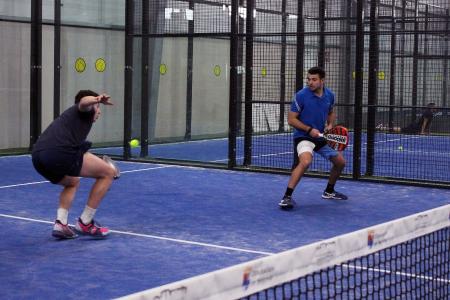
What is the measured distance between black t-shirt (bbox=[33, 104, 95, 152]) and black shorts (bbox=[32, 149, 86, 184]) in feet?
0.15

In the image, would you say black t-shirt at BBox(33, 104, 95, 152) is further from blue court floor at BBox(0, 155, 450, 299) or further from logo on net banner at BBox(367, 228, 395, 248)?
logo on net banner at BBox(367, 228, 395, 248)

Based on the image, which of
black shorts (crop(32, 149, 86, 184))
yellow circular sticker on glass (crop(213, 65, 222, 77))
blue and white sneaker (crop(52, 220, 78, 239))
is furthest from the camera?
yellow circular sticker on glass (crop(213, 65, 222, 77))

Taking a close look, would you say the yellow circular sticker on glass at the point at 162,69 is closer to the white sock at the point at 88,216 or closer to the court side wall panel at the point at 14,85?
the court side wall panel at the point at 14,85

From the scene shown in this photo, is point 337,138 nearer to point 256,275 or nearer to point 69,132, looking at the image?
point 69,132

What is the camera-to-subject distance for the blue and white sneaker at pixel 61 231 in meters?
7.39

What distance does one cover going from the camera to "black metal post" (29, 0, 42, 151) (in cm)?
1498

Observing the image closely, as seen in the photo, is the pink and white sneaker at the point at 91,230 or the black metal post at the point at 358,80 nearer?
the pink and white sneaker at the point at 91,230

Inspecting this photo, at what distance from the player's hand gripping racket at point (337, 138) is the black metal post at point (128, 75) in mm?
4813

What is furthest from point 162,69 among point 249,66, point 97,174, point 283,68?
point 97,174

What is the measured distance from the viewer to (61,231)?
291 inches

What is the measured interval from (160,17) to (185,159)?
249cm

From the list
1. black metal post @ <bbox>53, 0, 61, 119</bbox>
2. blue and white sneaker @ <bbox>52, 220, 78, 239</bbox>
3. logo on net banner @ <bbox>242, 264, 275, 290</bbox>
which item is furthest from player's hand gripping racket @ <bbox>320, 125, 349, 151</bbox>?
logo on net banner @ <bbox>242, 264, 275, 290</bbox>

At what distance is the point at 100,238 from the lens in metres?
7.52

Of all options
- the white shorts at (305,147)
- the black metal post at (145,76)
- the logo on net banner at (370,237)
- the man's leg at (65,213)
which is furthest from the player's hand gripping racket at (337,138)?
the logo on net banner at (370,237)
